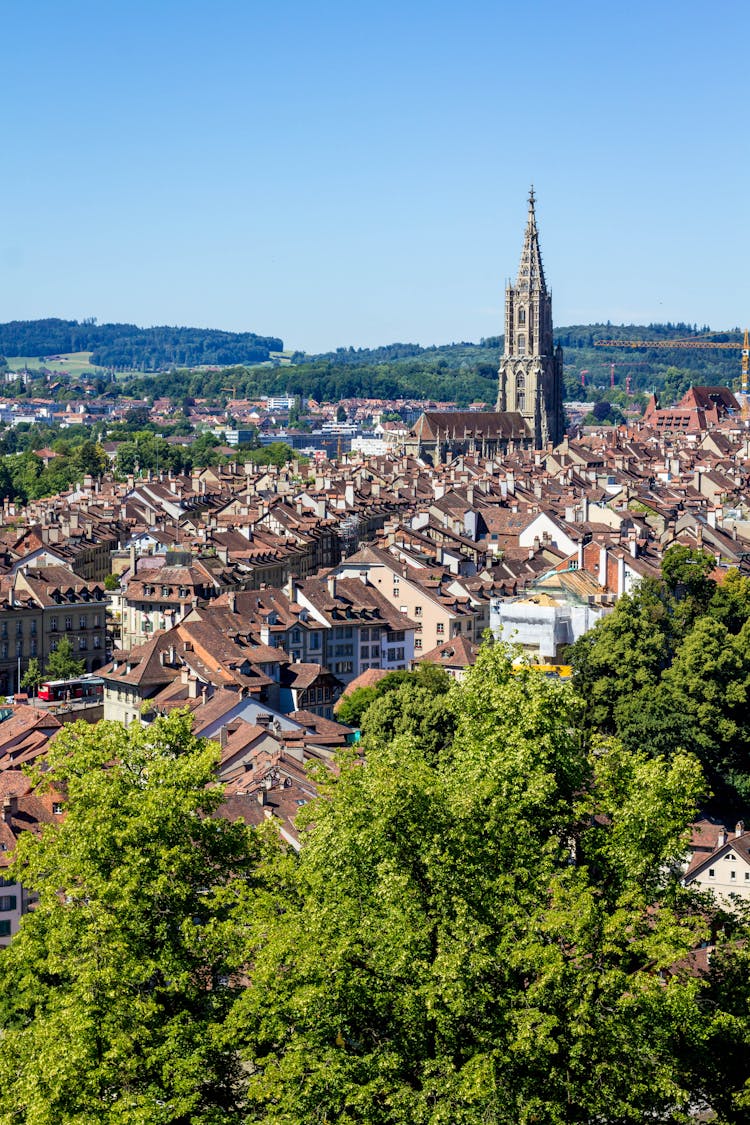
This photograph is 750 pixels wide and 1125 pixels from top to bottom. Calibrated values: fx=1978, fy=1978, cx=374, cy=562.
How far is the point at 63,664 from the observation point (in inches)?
3509

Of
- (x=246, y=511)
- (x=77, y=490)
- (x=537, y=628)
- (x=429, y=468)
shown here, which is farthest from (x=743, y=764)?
(x=429, y=468)

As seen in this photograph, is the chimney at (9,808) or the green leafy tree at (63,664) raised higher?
the chimney at (9,808)

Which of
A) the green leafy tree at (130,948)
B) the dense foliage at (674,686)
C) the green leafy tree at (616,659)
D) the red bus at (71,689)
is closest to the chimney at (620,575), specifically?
the dense foliage at (674,686)

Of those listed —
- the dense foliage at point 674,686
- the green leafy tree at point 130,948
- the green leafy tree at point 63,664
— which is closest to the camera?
the green leafy tree at point 130,948

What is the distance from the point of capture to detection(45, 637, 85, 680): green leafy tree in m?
88.9

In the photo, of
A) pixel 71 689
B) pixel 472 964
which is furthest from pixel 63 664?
pixel 472 964

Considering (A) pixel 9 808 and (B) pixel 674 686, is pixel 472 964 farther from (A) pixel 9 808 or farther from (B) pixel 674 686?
(B) pixel 674 686

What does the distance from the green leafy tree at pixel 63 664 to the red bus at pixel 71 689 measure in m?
3.08

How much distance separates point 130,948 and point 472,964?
19.0 feet

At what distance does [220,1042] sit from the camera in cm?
3219

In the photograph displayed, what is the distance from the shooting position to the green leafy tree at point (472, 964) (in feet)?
105

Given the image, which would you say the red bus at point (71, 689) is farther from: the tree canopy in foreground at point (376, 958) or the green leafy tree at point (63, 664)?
the tree canopy in foreground at point (376, 958)

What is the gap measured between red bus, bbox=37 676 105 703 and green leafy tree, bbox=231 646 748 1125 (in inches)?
1871

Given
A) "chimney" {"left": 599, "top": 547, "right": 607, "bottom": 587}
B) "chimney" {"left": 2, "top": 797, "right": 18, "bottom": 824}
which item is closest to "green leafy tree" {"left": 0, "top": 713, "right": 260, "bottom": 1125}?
"chimney" {"left": 2, "top": 797, "right": 18, "bottom": 824}
